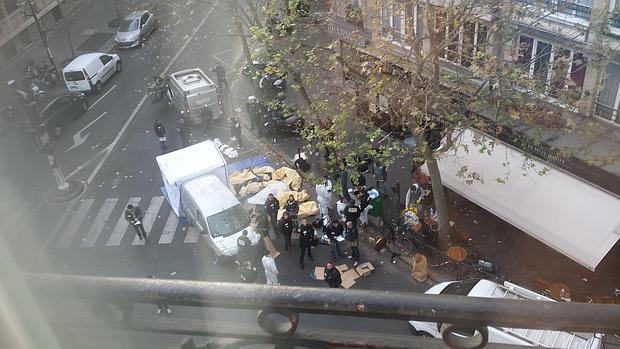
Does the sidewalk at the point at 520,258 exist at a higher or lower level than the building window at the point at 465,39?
lower

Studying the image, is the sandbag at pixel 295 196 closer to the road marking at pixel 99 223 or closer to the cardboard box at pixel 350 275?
the cardboard box at pixel 350 275

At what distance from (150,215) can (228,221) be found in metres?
4.09

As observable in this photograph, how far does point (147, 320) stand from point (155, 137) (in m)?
23.3

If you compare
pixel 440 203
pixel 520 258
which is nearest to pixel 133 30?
pixel 440 203

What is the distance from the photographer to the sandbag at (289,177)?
69.8 feet

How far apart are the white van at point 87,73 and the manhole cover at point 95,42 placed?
197 inches

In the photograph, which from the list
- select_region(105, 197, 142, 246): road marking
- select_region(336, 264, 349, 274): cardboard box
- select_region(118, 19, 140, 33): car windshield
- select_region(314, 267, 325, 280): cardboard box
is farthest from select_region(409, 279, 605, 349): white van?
select_region(118, 19, 140, 33): car windshield

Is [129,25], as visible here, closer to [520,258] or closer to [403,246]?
[403,246]

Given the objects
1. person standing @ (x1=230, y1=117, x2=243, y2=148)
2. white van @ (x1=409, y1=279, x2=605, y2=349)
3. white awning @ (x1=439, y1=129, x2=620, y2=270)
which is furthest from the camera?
person standing @ (x1=230, y1=117, x2=243, y2=148)

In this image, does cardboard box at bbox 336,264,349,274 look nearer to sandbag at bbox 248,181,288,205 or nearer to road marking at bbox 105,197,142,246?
sandbag at bbox 248,181,288,205

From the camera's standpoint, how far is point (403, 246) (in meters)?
17.9

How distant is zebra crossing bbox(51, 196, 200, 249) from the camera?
1958 centimetres

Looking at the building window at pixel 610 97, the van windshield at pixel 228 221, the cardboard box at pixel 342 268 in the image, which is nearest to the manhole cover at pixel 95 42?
the van windshield at pixel 228 221

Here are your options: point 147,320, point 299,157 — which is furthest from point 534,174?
point 147,320
